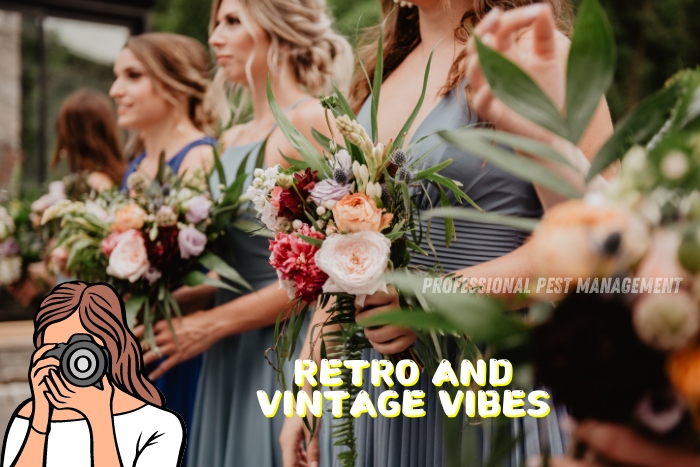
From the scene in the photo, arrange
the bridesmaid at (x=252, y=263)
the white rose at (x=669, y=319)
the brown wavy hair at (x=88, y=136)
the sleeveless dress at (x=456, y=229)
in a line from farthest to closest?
the brown wavy hair at (x=88, y=136) → the bridesmaid at (x=252, y=263) → the sleeveless dress at (x=456, y=229) → the white rose at (x=669, y=319)

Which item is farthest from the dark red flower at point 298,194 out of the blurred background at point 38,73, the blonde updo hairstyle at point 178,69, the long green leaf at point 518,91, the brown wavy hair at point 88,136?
the blurred background at point 38,73

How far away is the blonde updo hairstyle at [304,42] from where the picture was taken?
2369 mm

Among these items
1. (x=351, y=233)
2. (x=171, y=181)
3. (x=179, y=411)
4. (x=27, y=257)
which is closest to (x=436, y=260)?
(x=351, y=233)

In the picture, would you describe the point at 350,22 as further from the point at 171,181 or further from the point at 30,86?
the point at 171,181

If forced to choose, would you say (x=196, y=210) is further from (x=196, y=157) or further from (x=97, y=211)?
(x=196, y=157)

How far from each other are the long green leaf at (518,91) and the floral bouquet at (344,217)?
1.64 ft

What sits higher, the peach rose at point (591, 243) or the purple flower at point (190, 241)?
the purple flower at point (190, 241)

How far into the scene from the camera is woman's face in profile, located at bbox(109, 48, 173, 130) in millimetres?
2953

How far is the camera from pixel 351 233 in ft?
3.94

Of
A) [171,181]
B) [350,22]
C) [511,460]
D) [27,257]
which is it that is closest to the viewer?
[511,460]

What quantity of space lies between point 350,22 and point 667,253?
896 centimetres

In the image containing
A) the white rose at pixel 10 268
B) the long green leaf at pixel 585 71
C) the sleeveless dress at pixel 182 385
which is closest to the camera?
the long green leaf at pixel 585 71

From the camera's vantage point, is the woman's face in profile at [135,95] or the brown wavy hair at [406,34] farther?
the woman's face in profile at [135,95]

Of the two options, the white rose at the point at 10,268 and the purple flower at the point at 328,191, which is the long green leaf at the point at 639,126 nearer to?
the purple flower at the point at 328,191
